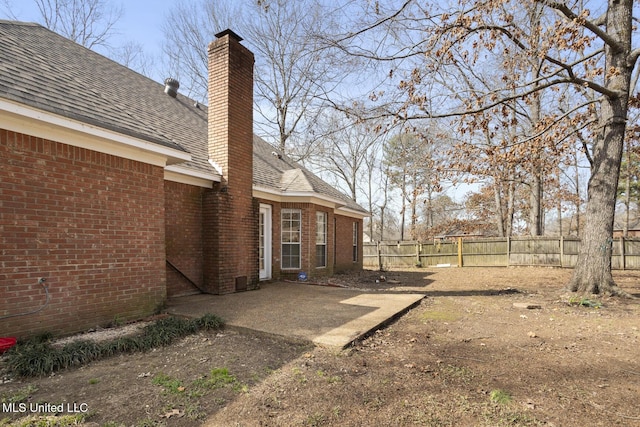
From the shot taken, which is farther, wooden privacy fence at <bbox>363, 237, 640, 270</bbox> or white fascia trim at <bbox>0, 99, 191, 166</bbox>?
wooden privacy fence at <bbox>363, 237, 640, 270</bbox>

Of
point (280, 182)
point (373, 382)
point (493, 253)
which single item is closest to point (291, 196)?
point (280, 182)

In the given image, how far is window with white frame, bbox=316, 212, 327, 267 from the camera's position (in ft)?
39.4

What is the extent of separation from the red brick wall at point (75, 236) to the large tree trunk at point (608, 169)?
30.4 feet

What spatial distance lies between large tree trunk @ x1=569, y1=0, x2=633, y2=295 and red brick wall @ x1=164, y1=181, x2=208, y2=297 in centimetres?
888

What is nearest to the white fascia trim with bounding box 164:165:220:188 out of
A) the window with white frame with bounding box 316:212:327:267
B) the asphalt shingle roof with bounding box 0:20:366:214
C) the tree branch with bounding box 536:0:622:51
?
the asphalt shingle roof with bounding box 0:20:366:214

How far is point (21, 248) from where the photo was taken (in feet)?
13.5

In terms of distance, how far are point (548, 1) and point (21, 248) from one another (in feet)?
31.8

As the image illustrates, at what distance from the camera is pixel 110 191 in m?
5.11

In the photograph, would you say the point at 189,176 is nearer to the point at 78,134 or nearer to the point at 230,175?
the point at 230,175

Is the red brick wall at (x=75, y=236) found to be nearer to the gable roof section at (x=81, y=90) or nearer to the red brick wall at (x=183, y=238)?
the gable roof section at (x=81, y=90)

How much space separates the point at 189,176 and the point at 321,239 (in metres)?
5.96

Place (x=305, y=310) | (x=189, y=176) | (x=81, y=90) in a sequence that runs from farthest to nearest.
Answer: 1. (x=189, y=176)
2. (x=305, y=310)
3. (x=81, y=90)

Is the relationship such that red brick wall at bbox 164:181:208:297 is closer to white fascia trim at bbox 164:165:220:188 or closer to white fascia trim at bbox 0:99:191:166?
white fascia trim at bbox 164:165:220:188

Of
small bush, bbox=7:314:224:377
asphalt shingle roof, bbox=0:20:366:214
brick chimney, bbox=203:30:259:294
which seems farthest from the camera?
brick chimney, bbox=203:30:259:294
